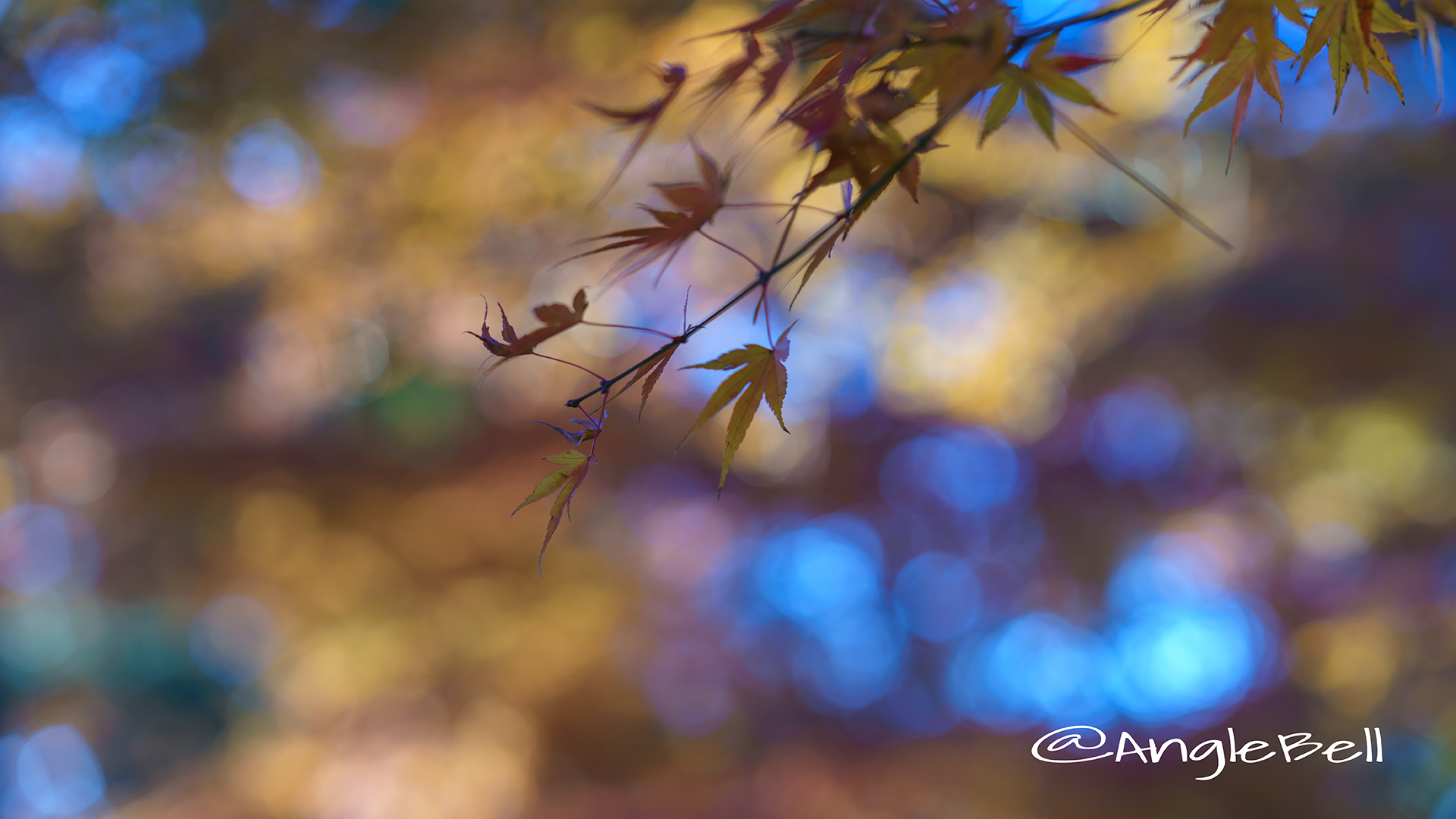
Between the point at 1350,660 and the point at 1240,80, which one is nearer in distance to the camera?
the point at 1240,80

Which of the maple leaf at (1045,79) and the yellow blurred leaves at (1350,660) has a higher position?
the yellow blurred leaves at (1350,660)

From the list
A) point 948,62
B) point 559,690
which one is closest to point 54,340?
point 559,690

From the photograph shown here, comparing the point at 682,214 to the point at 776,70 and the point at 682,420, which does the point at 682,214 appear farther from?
the point at 682,420

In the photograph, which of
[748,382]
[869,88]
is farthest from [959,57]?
[748,382]

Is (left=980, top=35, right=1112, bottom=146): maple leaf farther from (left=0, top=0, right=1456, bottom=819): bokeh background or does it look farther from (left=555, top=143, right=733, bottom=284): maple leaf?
(left=0, top=0, right=1456, bottom=819): bokeh background

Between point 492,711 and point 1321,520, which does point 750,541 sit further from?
point 1321,520

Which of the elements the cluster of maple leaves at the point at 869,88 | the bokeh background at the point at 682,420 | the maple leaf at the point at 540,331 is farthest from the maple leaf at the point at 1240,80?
the bokeh background at the point at 682,420

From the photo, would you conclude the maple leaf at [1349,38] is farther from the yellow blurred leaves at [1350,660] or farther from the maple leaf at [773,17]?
A: the yellow blurred leaves at [1350,660]
